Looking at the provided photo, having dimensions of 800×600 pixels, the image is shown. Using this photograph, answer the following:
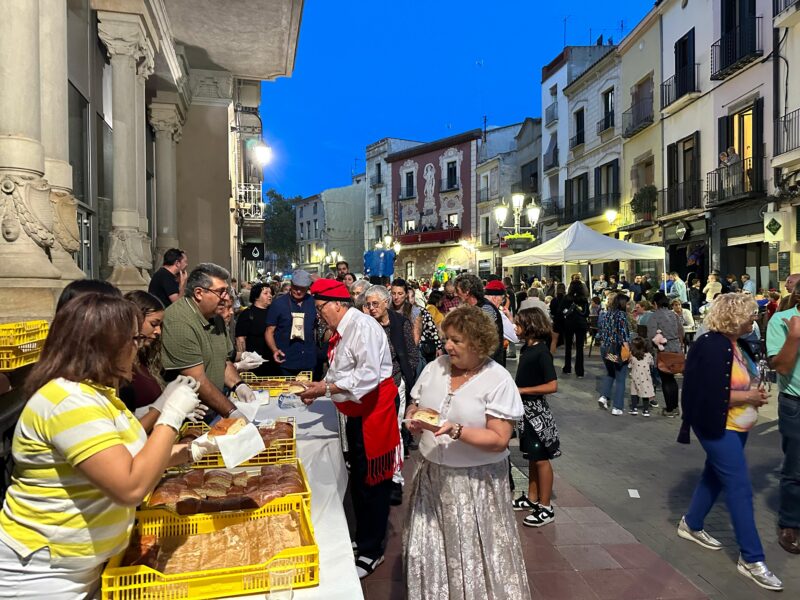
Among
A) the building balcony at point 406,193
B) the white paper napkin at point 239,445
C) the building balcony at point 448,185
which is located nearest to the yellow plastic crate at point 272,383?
the white paper napkin at point 239,445

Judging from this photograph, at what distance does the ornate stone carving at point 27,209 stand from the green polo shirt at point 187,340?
1437 mm

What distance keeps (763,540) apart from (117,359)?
186 inches

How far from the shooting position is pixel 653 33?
2208 cm

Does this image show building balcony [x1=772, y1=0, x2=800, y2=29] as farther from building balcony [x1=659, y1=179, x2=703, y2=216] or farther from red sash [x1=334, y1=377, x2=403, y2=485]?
red sash [x1=334, y1=377, x2=403, y2=485]

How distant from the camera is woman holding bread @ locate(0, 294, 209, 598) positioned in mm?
1596

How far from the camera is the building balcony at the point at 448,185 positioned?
43.2 m

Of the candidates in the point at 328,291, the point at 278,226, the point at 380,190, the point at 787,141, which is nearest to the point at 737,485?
the point at 328,291

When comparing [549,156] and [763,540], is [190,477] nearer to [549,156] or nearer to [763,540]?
[763,540]

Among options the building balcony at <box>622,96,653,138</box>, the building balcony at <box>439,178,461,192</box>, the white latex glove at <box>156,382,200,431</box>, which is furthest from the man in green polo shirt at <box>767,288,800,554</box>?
the building balcony at <box>439,178,461,192</box>

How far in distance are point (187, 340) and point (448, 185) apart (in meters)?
41.6

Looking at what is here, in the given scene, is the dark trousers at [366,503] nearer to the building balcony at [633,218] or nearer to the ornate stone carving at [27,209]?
the ornate stone carving at [27,209]

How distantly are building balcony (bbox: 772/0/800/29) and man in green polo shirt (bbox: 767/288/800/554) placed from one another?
14028 mm

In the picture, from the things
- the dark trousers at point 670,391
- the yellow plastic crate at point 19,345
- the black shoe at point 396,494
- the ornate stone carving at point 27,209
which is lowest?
the black shoe at point 396,494

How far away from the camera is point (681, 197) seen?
20.2m
